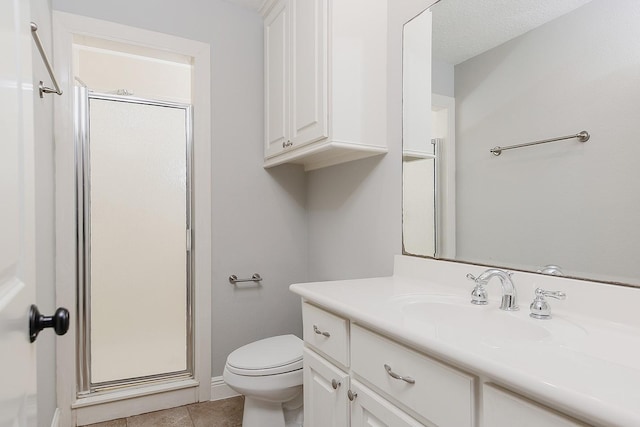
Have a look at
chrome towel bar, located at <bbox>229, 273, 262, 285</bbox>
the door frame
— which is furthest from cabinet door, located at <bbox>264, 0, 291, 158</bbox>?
chrome towel bar, located at <bbox>229, 273, 262, 285</bbox>

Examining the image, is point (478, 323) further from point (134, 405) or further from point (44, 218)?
point (134, 405)

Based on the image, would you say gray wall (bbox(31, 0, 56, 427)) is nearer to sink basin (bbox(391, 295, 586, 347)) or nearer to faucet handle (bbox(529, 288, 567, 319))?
sink basin (bbox(391, 295, 586, 347))

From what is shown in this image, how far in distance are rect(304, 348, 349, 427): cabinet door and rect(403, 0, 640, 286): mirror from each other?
63 cm

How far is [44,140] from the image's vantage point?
1670mm

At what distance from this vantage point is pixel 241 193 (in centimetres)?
237

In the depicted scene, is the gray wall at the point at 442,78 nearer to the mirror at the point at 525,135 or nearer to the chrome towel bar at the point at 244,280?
the mirror at the point at 525,135

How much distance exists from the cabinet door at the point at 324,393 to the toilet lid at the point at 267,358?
11.8 inches

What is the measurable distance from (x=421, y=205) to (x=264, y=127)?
4.11 feet

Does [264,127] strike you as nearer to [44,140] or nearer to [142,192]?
[142,192]

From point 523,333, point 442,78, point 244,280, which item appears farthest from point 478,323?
point 244,280

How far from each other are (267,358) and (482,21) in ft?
5.58

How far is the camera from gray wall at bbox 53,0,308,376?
7.52 ft

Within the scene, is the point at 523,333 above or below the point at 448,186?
below

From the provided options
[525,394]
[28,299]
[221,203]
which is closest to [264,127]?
[221,203]
